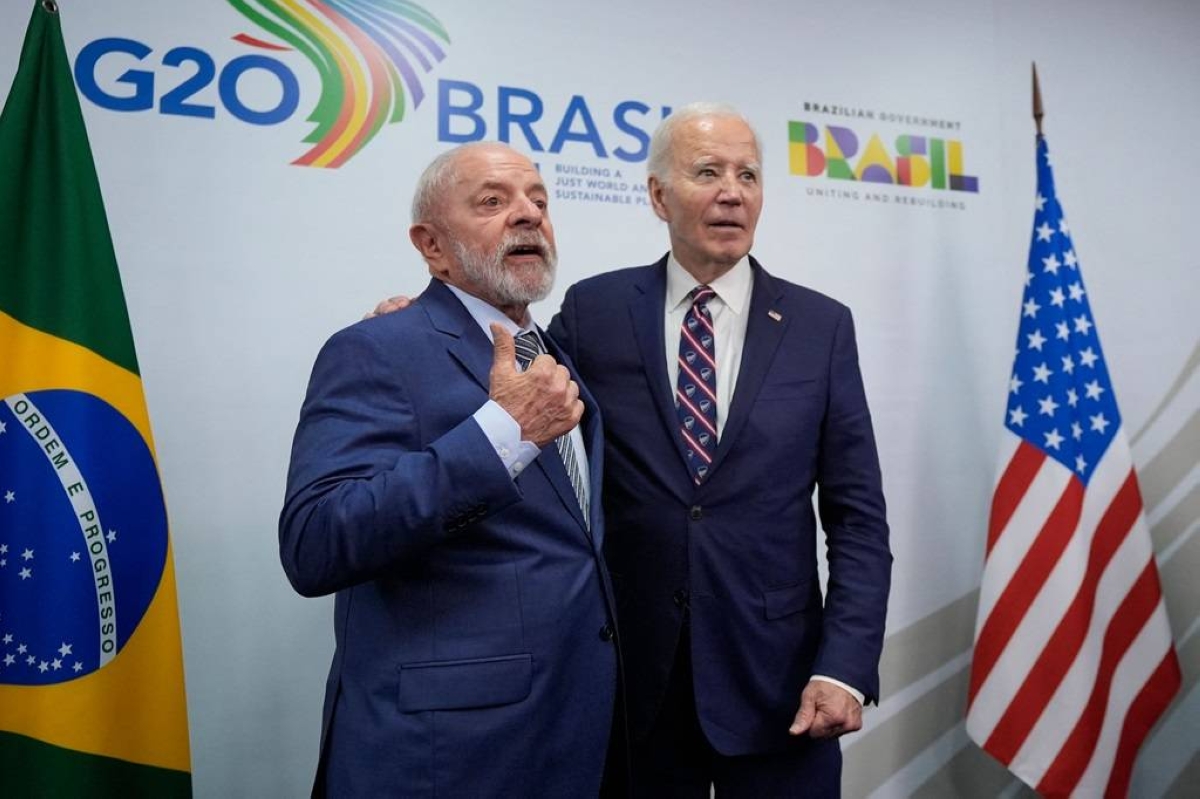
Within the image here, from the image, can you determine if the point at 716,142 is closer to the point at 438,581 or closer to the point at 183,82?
the point at 438,581

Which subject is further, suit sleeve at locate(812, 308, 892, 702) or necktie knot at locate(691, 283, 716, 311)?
necktie knot at locate(691, 283, 716, 311)

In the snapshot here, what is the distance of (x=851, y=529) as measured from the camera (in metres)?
1.65

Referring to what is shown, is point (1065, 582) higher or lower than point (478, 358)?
lower

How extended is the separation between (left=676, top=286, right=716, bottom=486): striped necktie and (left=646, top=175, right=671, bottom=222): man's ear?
193mm

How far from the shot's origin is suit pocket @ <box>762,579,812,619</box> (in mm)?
1582

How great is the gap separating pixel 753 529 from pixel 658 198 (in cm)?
75

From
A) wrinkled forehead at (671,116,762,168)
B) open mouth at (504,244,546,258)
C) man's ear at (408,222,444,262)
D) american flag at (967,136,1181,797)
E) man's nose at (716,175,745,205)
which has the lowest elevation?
american flag at (967,136,1181,797)

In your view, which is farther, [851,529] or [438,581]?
[851,529]

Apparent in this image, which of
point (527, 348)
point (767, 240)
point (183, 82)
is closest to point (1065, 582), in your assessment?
point (767, 240)

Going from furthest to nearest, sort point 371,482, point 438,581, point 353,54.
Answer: point 353,54 → point 438,581 → point 371,482

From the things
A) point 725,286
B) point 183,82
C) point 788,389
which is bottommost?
point 788,389

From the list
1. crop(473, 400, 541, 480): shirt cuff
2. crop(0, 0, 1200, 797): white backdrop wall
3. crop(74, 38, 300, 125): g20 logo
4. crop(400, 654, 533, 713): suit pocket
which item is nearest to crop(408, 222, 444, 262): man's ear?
crop(473, 400, 541, 480): shirt cuff

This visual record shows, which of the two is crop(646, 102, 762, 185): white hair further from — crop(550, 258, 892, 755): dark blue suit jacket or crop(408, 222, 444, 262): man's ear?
crop(408, 222, 444, 262): man's ear

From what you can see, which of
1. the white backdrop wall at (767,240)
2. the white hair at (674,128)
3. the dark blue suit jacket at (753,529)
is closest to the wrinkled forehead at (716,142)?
the white hair at (674,128)
